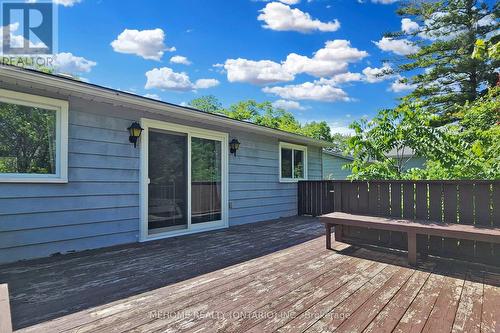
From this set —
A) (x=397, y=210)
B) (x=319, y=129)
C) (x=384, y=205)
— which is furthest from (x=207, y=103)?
(x=397, y=210)

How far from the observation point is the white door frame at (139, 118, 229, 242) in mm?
4578

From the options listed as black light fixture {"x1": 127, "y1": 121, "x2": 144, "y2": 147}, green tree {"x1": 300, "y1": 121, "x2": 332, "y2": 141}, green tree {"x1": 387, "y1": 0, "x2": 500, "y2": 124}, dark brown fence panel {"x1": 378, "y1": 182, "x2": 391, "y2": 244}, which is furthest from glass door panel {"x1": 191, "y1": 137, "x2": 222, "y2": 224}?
green tree {"x1": 300, "y1": 121, "x2": 332, "y2": 141}

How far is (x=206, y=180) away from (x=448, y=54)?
A: 13.6 m

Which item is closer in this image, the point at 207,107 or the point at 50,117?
the point at 50,117

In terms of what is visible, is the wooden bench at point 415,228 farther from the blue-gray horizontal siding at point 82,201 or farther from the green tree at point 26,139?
the green tree at point 26,139

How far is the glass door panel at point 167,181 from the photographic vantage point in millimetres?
4742

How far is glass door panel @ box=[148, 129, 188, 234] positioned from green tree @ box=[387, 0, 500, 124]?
12.4 metres

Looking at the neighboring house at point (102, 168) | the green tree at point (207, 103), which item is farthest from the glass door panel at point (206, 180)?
the green tree at point (207, 103)

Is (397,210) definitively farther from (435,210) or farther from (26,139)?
(26,139)

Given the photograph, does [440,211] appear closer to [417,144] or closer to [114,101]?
[417,144]

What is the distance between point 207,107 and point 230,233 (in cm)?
2273

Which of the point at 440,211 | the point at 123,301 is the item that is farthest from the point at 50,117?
the point at 440,211

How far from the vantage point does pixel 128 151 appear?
14.6 ft

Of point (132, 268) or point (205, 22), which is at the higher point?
point (205, 22)
